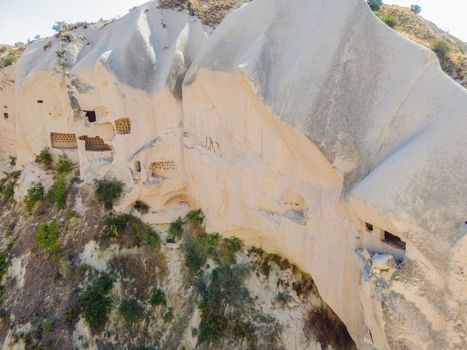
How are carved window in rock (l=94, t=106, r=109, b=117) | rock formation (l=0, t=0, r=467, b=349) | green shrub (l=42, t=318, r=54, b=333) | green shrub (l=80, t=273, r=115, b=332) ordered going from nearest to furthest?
rock formation (l=0, t=0, r=467, b=349)
green shrub (l=80, t=273, r=115, b=332)
green shrub (l=42, t=318, r=54, b=333)
carved window in rock (l=94, t=106, r=109, b=117)

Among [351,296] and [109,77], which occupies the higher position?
[109,77]

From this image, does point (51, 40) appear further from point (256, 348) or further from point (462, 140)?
point (462, 140)

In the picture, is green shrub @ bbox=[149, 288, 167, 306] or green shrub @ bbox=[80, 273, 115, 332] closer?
green shrub @ bbox=[80, 273, 115, 332]

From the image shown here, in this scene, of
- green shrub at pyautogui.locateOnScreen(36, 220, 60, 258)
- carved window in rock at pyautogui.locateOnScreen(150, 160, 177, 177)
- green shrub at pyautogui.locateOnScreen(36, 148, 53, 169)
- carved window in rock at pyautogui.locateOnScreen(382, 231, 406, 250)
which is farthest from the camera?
green shrub at pyautogui.locateOnScreen(36, 148, 53, 169)

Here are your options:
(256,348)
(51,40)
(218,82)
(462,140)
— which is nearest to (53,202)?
(51,40)

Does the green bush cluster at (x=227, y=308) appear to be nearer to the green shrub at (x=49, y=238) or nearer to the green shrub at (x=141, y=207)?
the green shrub at (x=141, y=207)

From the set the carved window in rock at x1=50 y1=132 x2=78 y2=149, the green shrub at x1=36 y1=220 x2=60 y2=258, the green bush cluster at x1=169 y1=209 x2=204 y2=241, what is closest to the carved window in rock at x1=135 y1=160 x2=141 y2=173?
the green bush cluster at x1=169 y1=209 x2=204 y2=241

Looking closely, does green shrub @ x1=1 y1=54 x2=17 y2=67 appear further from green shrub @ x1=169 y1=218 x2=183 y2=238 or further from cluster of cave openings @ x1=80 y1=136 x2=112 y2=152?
green shrub @ x1=169 y1=218 x2=183 y2=238
